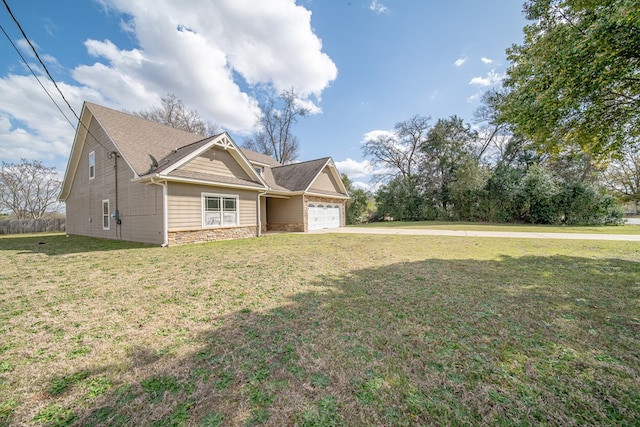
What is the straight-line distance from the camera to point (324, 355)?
7.91 feet

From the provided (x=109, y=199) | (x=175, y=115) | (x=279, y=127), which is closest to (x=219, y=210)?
(x=109, y=199)

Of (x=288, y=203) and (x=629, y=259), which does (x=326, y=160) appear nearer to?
(x=288, y=203)

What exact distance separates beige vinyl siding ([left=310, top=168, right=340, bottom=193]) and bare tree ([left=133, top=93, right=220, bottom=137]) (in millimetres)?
15353

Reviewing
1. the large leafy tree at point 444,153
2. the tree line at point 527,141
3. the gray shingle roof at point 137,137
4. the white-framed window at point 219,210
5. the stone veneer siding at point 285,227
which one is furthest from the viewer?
the large leafy tree at point 444,153

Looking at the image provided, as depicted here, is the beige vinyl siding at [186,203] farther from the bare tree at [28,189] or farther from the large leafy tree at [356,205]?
the bare tree at [28,189]

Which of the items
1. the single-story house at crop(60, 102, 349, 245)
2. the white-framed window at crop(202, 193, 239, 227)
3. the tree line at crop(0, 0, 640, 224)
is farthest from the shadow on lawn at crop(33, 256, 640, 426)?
the white-framed window at crop(202, 193, 239, 227)

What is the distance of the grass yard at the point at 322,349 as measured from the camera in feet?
5.76

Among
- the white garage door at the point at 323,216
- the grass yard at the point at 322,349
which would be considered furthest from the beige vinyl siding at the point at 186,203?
the white garage door at the point at 323,216

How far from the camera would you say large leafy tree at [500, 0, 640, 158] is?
446 cm

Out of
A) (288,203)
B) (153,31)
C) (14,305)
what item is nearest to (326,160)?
(288,203)

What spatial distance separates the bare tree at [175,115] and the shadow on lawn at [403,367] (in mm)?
27715

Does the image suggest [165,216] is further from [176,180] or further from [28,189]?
[28,189]

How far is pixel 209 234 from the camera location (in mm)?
10945

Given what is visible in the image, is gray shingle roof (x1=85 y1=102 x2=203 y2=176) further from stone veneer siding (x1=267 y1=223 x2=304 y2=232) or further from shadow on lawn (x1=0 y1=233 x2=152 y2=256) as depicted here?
stone veneer siding (x1=267 y1=223 x2=304 y2=232)
